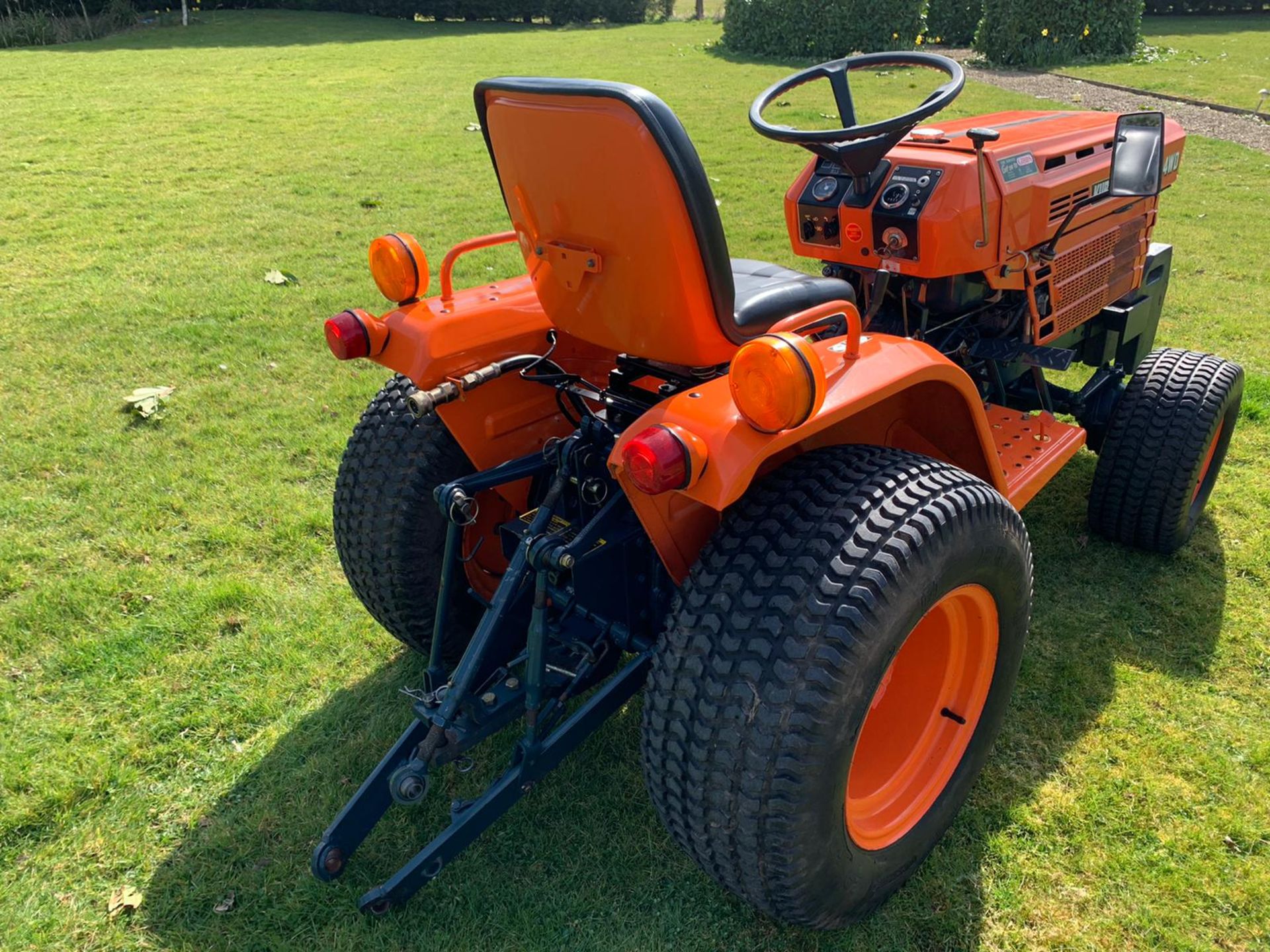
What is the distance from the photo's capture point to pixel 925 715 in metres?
2.14

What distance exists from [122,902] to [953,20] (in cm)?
1797

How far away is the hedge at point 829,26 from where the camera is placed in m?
14.9

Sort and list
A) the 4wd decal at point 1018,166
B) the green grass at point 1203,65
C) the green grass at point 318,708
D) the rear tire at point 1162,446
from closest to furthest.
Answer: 1. the green grass at point 318,708
2. the 4wd decal at point 1018,166
3. the rear tire at point 1162,446
4. the green grass at point 1203,65

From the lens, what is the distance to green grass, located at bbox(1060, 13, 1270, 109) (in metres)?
11.7

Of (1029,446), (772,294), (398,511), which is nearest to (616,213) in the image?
(772,294)

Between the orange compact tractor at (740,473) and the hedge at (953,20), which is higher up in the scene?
the hedge at (953,20)

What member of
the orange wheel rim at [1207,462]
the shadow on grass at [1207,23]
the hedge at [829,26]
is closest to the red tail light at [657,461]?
the orange wheel rim at [1207,462]

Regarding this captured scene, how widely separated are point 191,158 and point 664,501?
8.72 m

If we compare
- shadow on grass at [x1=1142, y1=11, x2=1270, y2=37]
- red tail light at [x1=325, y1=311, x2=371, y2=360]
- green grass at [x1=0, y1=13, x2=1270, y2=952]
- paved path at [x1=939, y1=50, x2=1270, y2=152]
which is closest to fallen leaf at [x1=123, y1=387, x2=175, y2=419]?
green grass at [x1=0, y1=13, x2=1270, y2=952]

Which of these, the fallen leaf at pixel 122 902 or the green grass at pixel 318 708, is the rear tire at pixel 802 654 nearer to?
the green grass at pixel 318 708

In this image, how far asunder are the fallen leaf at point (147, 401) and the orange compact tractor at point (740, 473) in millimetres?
2293

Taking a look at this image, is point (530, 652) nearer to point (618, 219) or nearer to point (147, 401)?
point (618, 219)

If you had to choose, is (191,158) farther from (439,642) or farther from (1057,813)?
(1057,813)

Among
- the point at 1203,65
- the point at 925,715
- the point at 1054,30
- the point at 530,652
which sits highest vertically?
the point at 1054,30
